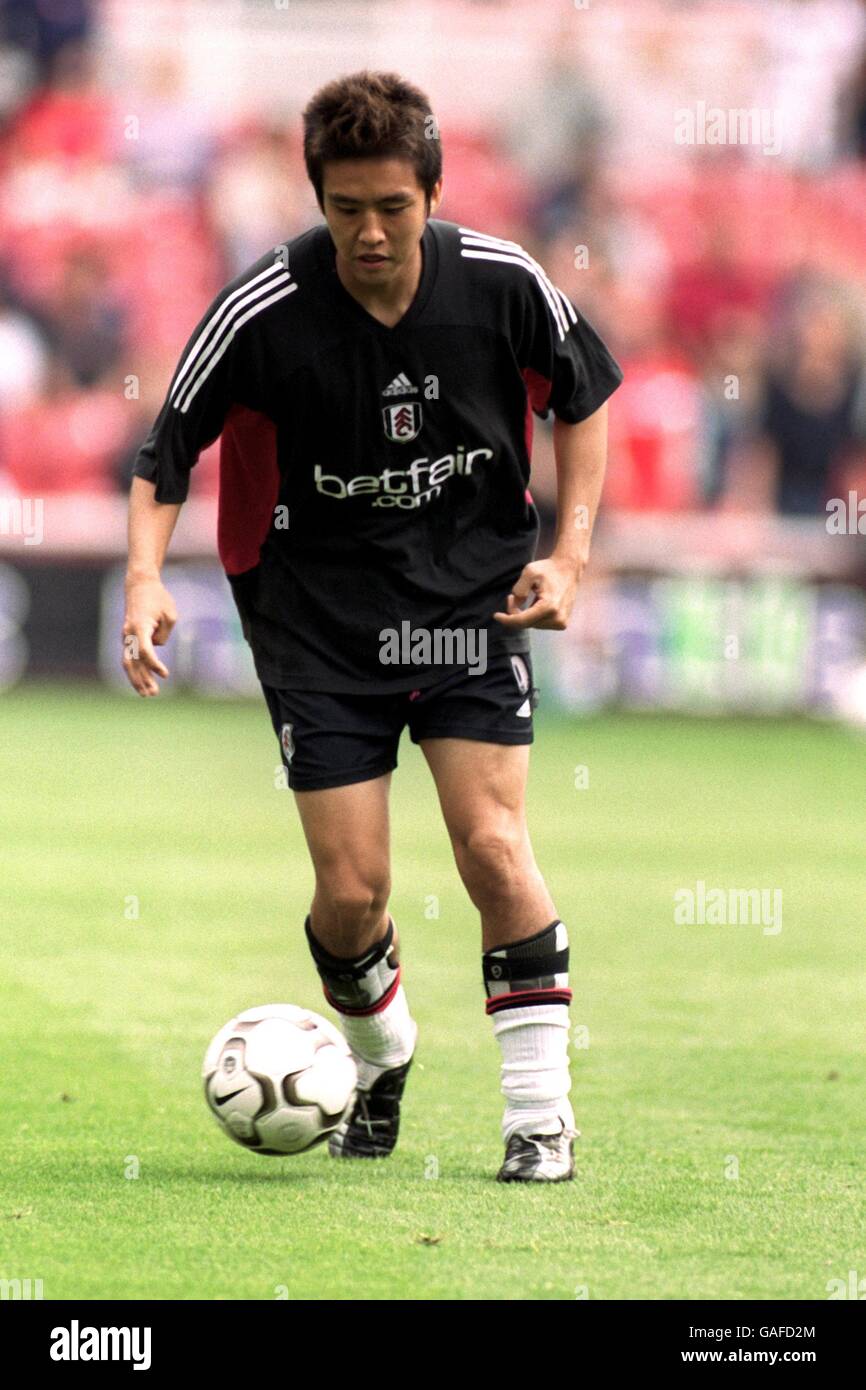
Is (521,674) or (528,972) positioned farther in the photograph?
(521,674)

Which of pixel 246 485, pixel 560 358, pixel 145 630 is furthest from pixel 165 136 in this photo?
pixel 145 630

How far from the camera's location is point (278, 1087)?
4.95 meters

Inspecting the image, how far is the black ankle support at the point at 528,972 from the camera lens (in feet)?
16.5

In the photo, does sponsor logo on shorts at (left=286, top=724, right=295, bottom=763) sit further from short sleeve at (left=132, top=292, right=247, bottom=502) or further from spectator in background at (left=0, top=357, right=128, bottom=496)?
spectator in background at (left=0, top=357, right=128, bottom=496)

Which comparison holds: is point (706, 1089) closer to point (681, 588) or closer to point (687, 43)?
point (681, 588)

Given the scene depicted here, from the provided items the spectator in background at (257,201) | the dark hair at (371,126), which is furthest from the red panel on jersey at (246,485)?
the spectator in background at (257,201)

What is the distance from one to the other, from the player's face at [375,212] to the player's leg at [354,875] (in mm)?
968

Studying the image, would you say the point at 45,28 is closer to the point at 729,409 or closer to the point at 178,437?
the point at 729,409

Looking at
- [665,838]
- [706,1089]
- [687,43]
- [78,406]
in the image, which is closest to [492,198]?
[687,43]

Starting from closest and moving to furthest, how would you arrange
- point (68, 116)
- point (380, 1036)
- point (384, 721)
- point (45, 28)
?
point (384, 721) → point (380, 1036) → point (68, 116) → point (45, 28)

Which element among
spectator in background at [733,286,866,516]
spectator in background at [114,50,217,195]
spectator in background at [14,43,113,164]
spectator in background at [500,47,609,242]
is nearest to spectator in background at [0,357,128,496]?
spectator in background at [114,50,217,195]

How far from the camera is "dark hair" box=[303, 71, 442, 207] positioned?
456 cm

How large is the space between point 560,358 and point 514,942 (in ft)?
4.21
